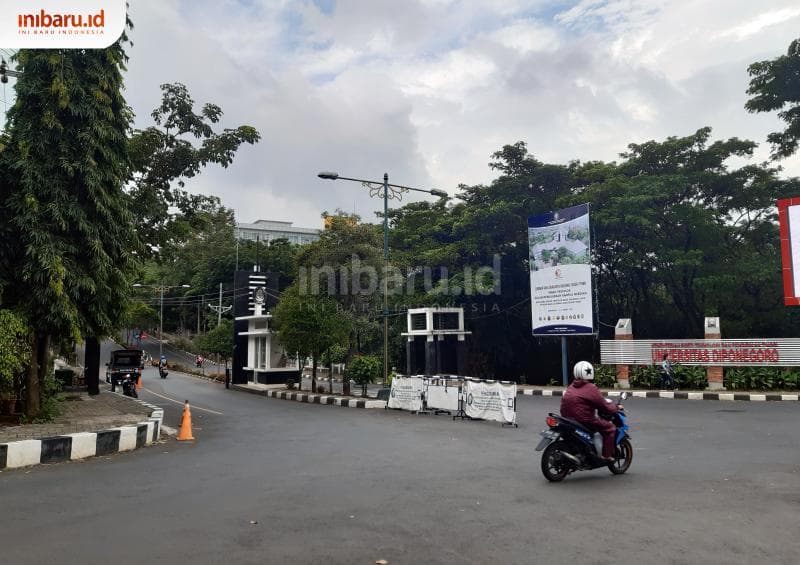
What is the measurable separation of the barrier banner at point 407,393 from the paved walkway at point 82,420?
6320mm

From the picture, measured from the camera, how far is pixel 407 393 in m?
16.8

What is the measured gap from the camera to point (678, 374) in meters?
22.6

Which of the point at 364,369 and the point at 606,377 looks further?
the point at 606,377

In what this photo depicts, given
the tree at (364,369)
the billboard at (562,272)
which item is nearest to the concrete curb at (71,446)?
the tree at (364,369)

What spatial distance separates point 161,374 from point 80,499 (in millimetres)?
38303

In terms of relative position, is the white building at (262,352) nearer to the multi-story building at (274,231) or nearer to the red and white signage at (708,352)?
the red and white signage at (708,352)

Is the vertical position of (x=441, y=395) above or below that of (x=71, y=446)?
above

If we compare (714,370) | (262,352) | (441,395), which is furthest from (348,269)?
(714,370)

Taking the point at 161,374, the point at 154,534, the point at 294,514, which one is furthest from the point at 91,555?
the point at 161,374

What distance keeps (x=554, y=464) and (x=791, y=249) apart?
1468cm

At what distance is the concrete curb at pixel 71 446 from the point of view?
8.36m

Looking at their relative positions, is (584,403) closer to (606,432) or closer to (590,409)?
(590,409)

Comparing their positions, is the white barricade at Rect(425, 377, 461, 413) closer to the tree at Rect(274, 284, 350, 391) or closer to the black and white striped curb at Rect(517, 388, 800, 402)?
the black and white striped curb at Rect(517, 388, 800, 402)

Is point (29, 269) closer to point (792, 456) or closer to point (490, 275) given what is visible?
point (792, 456)
